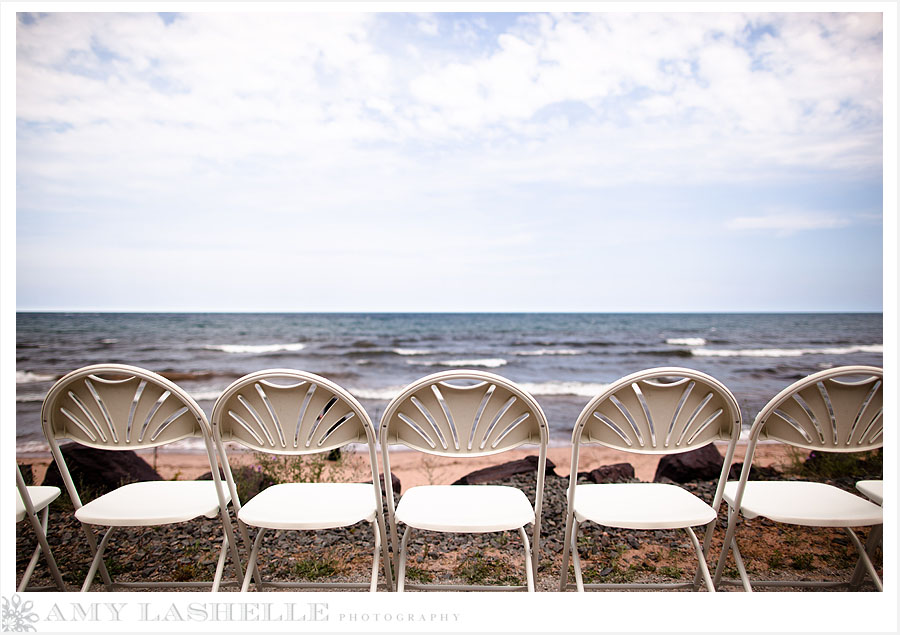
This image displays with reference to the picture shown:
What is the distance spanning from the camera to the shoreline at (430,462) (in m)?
4.54

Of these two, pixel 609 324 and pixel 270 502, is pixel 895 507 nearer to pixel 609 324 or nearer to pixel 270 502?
pixel 270 502

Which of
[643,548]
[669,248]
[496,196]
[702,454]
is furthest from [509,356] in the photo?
[643,548]

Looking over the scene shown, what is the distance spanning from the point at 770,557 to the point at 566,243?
A: 766 inches

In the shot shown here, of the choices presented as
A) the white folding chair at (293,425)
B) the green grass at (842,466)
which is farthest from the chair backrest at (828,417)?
the green grass at (842,466)

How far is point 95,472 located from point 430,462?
2858 millimetres

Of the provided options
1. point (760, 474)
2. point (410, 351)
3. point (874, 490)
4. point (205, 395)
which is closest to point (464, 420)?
point (874, 490)

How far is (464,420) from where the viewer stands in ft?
5.66

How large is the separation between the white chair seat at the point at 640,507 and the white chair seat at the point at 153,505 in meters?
1.47

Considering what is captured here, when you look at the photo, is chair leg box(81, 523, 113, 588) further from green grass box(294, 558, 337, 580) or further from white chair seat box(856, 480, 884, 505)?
white chair seat box(856, 480, 884, 505)

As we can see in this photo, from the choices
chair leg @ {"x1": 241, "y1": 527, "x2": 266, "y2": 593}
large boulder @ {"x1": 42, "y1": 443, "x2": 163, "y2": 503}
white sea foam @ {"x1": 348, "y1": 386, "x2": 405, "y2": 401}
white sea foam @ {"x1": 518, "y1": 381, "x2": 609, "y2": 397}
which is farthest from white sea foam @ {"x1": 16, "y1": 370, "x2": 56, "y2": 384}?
chair leg @ {"x1": 241, "y1": 527, "x2": 266, "y2": 593}

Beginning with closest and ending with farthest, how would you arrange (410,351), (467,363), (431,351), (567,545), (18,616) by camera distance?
(18,616)
(567,545)
(467,363)
(410,351)
(431,351)

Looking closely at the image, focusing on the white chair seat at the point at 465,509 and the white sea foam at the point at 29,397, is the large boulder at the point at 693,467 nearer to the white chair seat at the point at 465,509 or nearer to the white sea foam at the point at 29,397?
the white chair seat at the point at 465,509

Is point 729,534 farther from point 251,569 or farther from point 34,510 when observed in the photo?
point 34,510

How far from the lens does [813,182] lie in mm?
8586
